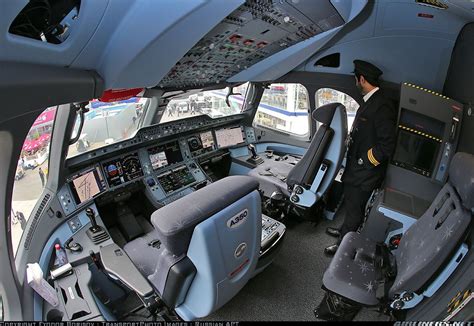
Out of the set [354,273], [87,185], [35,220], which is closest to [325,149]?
[354,273]

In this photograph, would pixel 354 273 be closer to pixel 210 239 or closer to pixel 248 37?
pixel 210 239

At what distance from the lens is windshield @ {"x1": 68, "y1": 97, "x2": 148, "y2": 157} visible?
98.9 inches

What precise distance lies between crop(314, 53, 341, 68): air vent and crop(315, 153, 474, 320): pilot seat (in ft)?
7.74

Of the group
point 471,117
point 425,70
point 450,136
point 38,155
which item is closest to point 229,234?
point 38,155

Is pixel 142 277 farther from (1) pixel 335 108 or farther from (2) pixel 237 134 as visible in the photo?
(2) pixel 237 134

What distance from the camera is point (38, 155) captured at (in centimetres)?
213

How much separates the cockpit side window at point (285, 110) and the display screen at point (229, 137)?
48 cm

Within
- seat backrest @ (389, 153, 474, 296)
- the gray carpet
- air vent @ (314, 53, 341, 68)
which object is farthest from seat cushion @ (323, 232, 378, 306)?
air vent @ (314, 53, 341, 68)

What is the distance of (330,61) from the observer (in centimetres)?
389

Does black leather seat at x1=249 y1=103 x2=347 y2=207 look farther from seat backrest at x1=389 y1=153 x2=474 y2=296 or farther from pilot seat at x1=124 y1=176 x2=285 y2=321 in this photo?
pilot seat at x1=124 y1=176 x2=285 y2=321

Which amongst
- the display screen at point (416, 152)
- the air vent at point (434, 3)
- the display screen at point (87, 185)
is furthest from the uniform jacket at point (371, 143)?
the display screen at point (87, 185)

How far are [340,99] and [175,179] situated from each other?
2547 mm

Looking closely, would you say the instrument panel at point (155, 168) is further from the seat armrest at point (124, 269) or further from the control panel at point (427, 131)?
the control panel at point (427, 131)

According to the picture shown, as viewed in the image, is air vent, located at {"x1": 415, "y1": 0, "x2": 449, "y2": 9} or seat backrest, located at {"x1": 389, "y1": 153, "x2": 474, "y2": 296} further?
air vent, located at {"x1": 415, "y1": 0, "x2": 449, "y2": 9}
